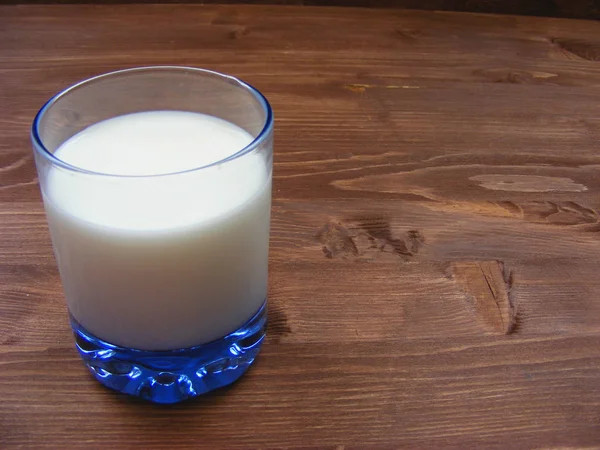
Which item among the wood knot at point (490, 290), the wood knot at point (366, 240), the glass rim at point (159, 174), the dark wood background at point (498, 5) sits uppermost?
the glass rim at point (159, 174)

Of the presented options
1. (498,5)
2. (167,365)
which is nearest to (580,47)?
(498,5)

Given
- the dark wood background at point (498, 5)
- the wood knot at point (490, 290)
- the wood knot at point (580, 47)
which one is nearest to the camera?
the wood knot at point (490, 290)

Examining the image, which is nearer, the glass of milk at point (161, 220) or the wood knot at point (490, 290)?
the glass of milk at point (161, 220)

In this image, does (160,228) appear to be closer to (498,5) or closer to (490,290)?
(490,290)

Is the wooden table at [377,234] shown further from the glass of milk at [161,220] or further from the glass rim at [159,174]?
the glass rim at [159,174]

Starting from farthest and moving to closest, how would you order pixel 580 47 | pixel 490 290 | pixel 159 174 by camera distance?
pixel 580 47, pixel 490 290, pixel 159 174

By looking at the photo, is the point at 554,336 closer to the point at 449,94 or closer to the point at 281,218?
the point at 281,218

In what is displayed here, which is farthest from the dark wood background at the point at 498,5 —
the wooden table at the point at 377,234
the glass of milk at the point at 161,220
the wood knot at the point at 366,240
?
the glass of milk at the point at 161,220

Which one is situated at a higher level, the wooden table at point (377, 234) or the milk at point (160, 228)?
the milk at point (160, 228)
